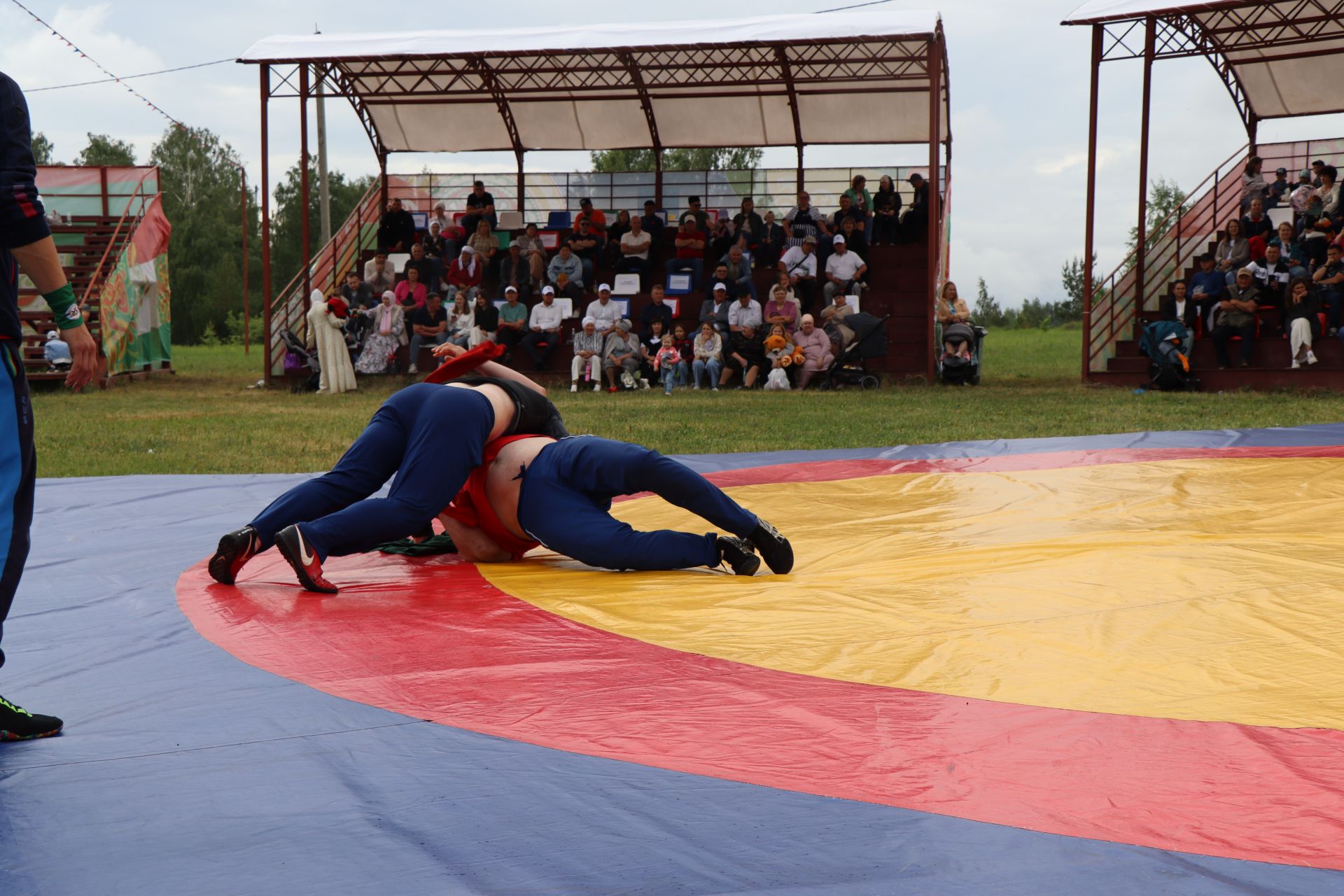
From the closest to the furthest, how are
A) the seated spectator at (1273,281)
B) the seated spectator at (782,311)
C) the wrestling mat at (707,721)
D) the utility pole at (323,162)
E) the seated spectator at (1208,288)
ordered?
the wrestling mat at (707,721), the seated spectator at (1273,281), the seated spectator at (1208,288), the seated spectator at (782,311), the utility pole at (323,162)

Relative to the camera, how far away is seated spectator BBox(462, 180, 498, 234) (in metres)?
17.3

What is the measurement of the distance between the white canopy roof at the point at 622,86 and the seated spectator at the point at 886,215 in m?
1.59

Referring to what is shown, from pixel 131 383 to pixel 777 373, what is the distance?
341 inches

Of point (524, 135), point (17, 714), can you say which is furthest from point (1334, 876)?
point (524, 135)

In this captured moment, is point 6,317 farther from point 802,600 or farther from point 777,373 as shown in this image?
point 777,373

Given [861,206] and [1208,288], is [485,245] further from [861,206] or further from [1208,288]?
[1208,288]

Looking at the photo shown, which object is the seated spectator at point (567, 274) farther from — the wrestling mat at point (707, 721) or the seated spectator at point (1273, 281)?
the wrestling mat at point (707, 721)

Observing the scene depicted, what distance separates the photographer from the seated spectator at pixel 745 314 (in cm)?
1380

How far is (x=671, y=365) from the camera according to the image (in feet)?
44.2

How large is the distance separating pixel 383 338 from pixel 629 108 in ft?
20.5

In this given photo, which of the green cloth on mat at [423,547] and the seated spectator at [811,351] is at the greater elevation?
the seated spectator at [811,351]

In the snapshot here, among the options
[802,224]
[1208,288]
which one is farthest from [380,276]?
[1208,288]

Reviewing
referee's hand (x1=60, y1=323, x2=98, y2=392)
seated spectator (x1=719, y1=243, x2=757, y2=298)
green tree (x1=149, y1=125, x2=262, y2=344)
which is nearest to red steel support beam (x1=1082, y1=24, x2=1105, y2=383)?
seated spectator (x1=719, y1=243, x2=757, y2=298)

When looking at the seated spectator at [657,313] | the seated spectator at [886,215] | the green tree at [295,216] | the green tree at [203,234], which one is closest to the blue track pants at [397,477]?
Result: the seated spectator at [657,313]
